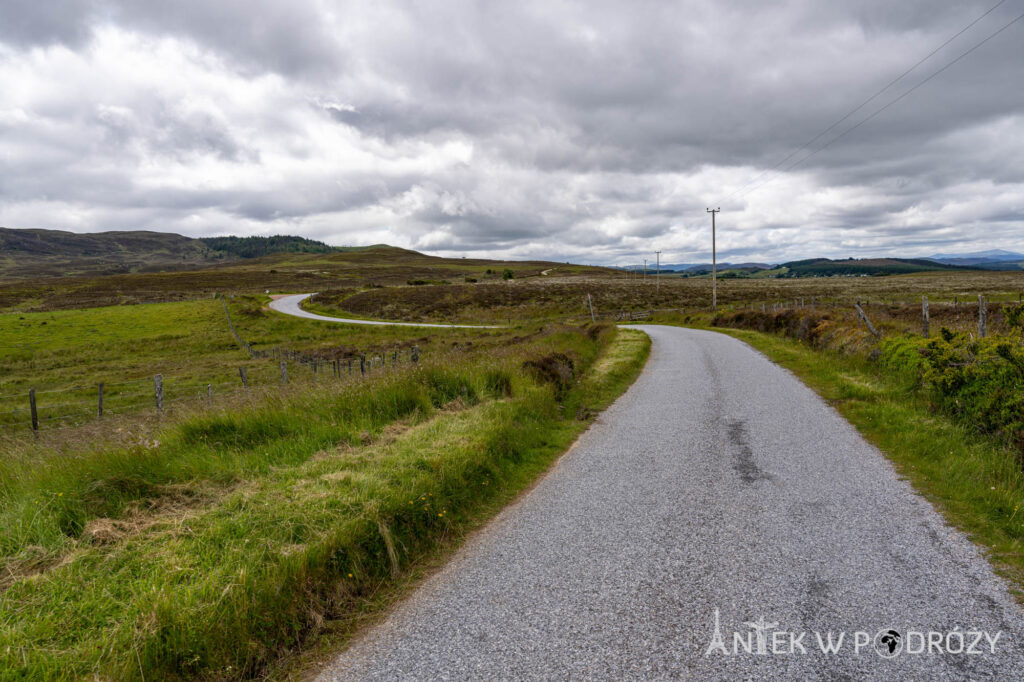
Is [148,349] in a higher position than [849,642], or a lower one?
lower

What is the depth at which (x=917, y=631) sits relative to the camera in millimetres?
3838

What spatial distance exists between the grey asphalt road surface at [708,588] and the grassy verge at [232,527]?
63 centimetres

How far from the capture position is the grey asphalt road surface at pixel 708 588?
11.8 feet

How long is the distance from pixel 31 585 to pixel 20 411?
76.5 feet

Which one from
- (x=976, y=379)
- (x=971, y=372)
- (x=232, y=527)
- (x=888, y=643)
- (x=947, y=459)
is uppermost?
(x=971, y=372)

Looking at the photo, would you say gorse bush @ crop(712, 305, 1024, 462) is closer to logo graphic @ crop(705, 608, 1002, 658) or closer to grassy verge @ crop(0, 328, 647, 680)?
logo graphic @ crop(705, 608, 1002, 658)

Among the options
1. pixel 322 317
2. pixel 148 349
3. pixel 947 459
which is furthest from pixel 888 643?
pixel 322 317

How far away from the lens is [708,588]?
14.6ft

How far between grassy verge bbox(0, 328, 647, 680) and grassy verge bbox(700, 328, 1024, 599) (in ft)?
17.1

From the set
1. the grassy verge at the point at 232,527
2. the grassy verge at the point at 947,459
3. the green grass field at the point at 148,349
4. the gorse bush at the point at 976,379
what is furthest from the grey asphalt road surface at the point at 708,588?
the green grass field at the point at 148,349

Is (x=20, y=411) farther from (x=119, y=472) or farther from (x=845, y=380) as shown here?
(x=845, y=380)

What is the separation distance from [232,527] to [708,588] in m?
4.57

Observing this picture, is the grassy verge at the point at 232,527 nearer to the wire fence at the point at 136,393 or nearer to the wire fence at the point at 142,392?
the wire fence at the point at 142,392

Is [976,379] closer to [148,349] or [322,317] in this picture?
[148,349]
